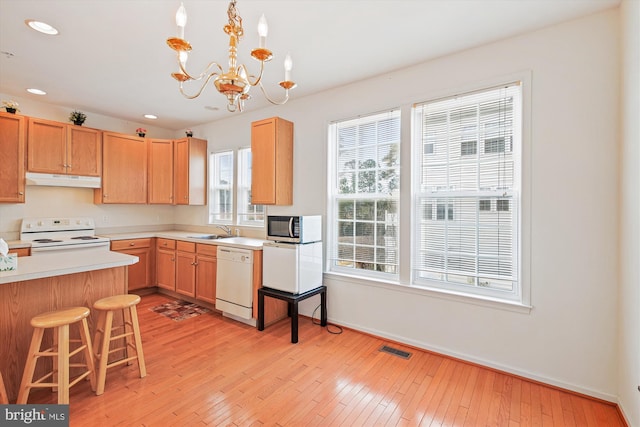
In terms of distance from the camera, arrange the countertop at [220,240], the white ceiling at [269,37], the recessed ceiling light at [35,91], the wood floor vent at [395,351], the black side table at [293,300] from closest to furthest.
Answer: the white ceiling at [269,37], the wood floor vent at [395,351], the black side table at [293,300], the countertop at [220,240], the recessed ceiling light at [35,91]

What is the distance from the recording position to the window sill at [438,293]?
2.37 metres

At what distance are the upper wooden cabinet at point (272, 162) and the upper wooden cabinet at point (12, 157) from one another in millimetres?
2776

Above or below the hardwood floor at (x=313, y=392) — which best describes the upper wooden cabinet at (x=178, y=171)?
above

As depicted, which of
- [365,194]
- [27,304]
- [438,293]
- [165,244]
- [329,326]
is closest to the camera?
[27,304]

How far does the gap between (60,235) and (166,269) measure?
4.74ft

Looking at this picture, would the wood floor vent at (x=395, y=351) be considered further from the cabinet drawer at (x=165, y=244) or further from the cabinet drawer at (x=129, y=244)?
the cabinet drawer at (x=129, y=244)

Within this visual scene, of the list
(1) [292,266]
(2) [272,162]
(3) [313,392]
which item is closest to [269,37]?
(2) [272,162]

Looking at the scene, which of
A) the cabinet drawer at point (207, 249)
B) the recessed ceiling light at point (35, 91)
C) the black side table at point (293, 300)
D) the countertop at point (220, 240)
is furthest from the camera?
the cabinet drawer at point (207, 249)

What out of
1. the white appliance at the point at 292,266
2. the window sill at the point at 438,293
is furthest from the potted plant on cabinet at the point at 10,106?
the window sill at the point at 438,293

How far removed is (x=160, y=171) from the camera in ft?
15.8

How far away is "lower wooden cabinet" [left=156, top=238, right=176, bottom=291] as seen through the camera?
4305mm

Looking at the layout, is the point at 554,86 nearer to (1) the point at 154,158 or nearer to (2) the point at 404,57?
(2) the point at 404,57

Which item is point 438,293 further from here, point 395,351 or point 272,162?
point 272,162

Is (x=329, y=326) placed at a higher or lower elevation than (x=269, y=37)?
lower
